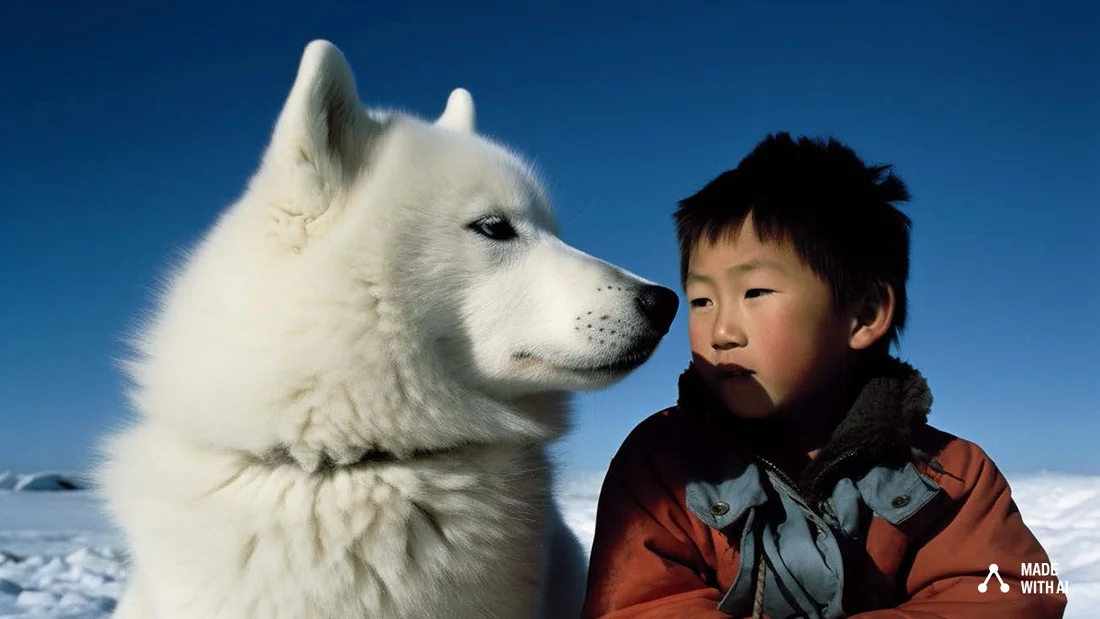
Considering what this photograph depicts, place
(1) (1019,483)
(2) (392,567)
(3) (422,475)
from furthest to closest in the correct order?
(1) (1019,483) < (3) (422,475) < (2) (392,567)

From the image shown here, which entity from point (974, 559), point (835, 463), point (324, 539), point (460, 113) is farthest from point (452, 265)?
point (974, 559)

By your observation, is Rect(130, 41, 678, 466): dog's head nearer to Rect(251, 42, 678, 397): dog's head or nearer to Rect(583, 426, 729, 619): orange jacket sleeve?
Rect(251, 42, 678, 397): dog's head

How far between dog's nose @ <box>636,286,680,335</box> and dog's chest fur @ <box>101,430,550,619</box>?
61 centimetres

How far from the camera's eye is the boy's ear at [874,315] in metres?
2.32

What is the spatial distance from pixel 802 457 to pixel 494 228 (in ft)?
4.16

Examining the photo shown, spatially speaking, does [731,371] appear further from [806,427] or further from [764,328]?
[806,427]

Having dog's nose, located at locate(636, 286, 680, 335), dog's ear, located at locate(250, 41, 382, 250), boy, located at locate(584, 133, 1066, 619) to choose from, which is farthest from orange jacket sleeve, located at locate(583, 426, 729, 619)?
dog's ear, located at locate(250, 41, 382, 250)

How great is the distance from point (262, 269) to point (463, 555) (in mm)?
886

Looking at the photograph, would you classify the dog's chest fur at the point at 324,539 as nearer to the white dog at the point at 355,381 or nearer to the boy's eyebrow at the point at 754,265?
the white dog at the point at 355,381

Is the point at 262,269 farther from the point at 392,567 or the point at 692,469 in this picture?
the point at 692,469

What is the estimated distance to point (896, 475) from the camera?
212 cm

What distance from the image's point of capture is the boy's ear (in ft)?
7.62

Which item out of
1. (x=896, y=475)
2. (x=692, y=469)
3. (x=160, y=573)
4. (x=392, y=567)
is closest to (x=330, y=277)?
(x=392, y=567)

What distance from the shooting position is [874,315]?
2.35 meters
